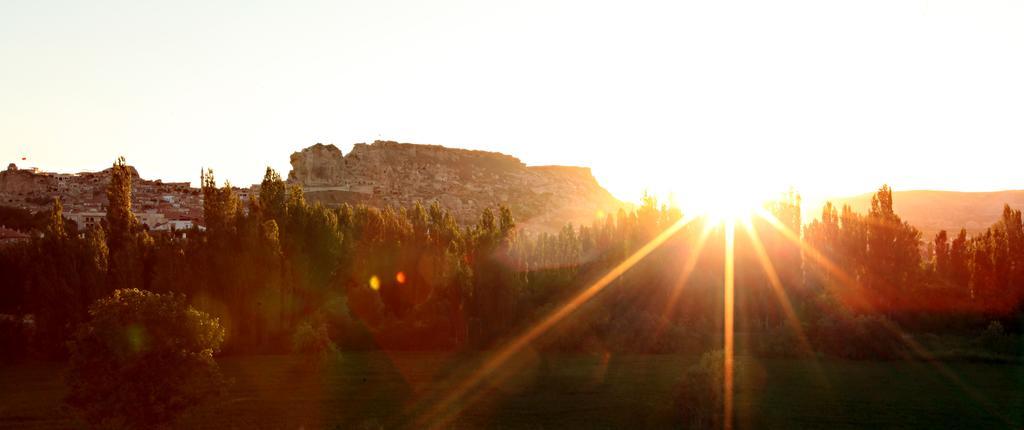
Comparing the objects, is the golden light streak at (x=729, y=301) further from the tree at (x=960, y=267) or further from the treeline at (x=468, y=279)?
the tree at (x=960, y=267)

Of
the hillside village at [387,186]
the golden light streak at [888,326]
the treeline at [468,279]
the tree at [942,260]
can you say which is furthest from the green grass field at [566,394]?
the hillside village at [387,186]

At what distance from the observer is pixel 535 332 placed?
42875 mm

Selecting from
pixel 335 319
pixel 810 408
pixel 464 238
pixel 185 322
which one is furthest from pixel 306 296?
pixel 810 408

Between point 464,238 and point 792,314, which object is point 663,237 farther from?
point 464,238

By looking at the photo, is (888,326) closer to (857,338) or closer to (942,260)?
(857,338)

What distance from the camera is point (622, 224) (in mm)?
63656

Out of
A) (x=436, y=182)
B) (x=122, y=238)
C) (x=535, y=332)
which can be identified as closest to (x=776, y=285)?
(x=535, y=332)

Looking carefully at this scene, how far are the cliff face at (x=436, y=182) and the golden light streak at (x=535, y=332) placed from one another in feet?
244

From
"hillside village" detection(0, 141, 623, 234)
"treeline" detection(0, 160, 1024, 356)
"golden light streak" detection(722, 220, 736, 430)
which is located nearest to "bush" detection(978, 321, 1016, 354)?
"treeline" detection(0, 160, 1024, 356)

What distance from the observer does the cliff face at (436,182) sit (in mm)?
142625

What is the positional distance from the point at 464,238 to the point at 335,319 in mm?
9308

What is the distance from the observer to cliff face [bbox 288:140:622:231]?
143 metres

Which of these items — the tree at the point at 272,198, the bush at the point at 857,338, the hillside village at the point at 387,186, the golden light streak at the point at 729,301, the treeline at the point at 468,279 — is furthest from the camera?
the hillside village at the point at 387,186

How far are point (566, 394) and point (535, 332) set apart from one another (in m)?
13.4
